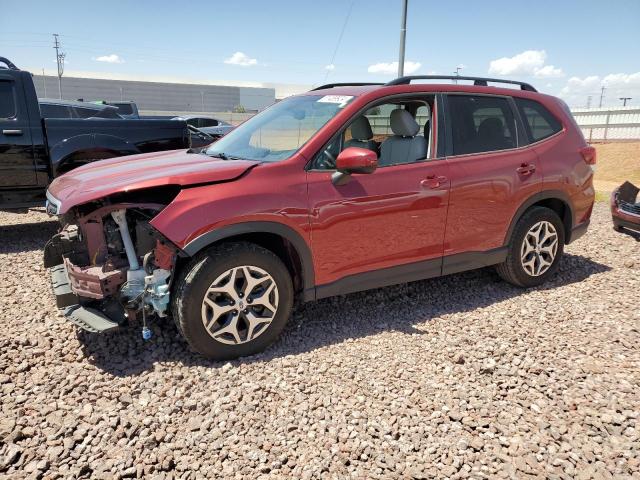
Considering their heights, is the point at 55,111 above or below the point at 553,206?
above

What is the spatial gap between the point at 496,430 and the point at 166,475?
1751 millimetres

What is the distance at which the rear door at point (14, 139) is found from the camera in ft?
20.3

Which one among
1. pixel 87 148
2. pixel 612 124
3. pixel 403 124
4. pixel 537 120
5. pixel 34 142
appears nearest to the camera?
pixel 403 124

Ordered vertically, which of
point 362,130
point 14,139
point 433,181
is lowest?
point 433,181

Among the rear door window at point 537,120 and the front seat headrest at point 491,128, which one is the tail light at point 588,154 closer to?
the rear door window at point 537,120

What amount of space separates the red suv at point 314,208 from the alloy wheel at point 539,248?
0.02m

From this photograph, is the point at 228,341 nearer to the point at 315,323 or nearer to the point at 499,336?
the point at 315,323

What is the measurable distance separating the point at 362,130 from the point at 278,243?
1.49 metres

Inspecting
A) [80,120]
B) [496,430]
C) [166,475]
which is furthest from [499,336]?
[80,120]

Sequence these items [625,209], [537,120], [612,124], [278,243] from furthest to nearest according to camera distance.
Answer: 1. [612,124]
2. [625,209]
3. [537,120]
4. [278,243]

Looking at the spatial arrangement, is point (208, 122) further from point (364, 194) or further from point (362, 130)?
point (364, 194)

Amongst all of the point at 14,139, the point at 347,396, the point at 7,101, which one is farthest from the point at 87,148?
the point at 347,396

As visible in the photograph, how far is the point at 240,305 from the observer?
129 inches

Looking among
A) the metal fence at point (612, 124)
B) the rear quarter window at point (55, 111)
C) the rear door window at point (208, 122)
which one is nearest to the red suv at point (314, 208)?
the rear quarter window at point (55, 111)
